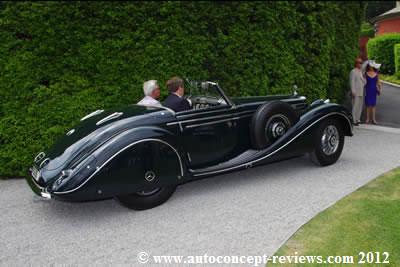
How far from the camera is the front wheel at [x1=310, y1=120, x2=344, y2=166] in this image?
6.22 metres

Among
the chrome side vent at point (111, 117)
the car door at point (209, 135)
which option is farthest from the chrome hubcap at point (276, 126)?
the chrome side vent at point (111, 117)

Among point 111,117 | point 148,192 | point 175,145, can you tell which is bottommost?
point 148,192

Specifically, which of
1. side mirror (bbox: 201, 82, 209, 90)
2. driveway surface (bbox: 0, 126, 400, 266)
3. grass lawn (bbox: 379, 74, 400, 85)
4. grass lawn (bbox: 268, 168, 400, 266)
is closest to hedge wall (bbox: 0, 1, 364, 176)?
driveway surface (bbox: 0, 126, 400, 266)

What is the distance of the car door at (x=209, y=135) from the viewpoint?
5.20 m

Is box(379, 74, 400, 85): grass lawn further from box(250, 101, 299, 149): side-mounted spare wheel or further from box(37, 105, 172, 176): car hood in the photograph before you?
box(37, 105, 172, 176): car hood

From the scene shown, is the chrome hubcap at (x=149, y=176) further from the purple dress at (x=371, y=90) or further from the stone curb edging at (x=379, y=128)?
the purple dress at (x=371, y=90)

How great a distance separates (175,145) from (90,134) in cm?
105

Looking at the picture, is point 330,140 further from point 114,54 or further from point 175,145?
point 114,54

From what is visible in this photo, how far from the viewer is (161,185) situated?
4844mm

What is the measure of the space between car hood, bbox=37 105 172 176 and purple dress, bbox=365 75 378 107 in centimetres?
658

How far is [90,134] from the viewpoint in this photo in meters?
4.89

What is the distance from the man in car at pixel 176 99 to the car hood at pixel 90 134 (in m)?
0.20

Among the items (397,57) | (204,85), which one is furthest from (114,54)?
(397,57)

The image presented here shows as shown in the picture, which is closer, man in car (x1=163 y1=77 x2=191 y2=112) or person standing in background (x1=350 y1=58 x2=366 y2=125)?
man in car (x1=163 y1=77 x2=191 y2=112)
